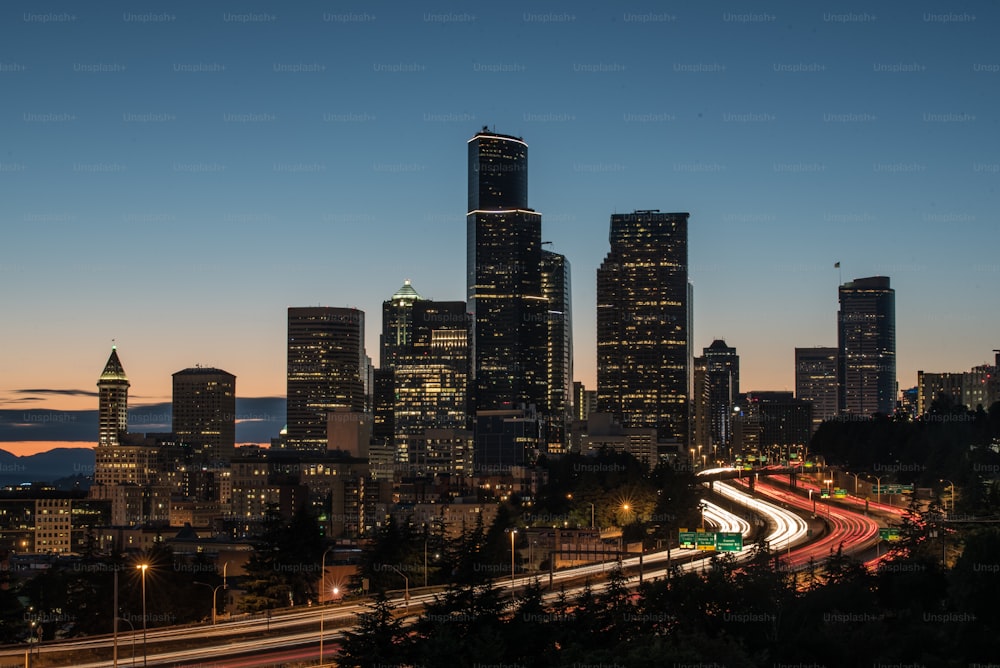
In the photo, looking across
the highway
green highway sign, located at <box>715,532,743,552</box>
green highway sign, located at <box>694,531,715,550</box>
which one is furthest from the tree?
green highway sign, located at <box>694,531,715,550</box>

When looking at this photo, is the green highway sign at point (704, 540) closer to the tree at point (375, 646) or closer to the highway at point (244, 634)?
the highway at point (244, 634)

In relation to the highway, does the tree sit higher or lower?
higher

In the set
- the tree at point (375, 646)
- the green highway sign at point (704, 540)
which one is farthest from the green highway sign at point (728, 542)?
the tree at point (375, 646)

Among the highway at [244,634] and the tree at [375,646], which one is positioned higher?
the tree at [375,646]

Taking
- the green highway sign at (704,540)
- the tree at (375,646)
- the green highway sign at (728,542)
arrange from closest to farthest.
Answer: the tree at (375,646), the green highway sign at (728,542), the green highway sign at (704,540)

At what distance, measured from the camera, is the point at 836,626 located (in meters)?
42.5

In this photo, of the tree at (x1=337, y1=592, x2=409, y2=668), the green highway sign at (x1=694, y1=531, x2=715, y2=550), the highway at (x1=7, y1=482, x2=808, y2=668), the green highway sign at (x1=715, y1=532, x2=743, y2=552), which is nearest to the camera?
the tree at (x1=337, y1=592, x2=409, y2=668)

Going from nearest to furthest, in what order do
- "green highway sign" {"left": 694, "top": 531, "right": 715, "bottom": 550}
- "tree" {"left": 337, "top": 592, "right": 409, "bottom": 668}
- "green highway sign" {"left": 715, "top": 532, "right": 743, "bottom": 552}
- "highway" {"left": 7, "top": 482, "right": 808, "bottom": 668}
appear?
"tree" {"left": 337, "top": 592, "right": 409, "bottom": 668} < "highway" {"left": 7, "top": 482, "right": 808, "bottom": 668} < "green highway sign" {"left": 715, "top": 532, "right": 743, "bottom": 552} < "green highway sign" {"left": 694, "top": 531, "right": 715, "bottom": 550}

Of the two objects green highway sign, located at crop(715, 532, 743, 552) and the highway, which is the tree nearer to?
the highway

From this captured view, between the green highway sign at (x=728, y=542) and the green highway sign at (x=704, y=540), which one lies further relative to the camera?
the green highway sign at (x=704, y=540)

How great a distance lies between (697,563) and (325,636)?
1268 inches

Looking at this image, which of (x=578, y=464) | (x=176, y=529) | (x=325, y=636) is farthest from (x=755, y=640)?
(x=176, y=529)

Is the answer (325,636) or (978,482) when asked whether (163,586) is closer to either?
(325,636)

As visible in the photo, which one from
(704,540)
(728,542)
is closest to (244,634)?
(704,540)
